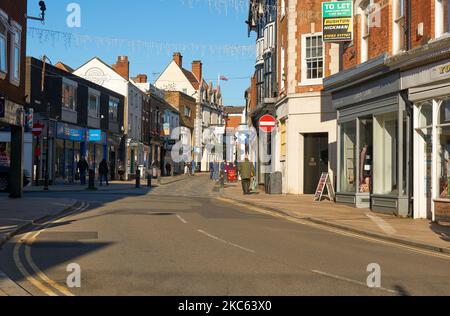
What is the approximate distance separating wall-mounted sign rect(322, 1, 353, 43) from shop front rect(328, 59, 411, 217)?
5.15 ft

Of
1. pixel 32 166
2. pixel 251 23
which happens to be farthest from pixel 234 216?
pixel 251 23

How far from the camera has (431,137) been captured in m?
17.6

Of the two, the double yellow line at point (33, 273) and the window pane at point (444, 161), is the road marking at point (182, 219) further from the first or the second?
the window pane at point (444, 161)

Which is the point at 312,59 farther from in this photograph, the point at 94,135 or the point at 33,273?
the point at 33,273

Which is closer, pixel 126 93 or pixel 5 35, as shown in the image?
pixel 5 35

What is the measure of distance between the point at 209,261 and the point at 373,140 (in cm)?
1277

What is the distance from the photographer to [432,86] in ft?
56.5

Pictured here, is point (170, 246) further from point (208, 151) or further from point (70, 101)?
point (208, 151)

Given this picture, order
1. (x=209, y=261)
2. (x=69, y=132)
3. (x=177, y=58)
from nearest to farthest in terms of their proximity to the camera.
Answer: (x=209, y=261) → (x=69, y=132) → (x=177, y=58)

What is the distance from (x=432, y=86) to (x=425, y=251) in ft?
21.9

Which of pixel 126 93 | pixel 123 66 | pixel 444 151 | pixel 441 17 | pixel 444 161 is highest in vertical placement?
pixel 123 66

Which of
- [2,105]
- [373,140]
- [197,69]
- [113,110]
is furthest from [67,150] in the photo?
[197,69]

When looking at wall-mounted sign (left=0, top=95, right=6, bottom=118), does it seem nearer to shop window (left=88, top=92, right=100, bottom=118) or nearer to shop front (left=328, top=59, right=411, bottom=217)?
shop front (left=328, top=59, right=411, bottom=217)

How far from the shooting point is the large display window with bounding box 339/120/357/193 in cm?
2298
